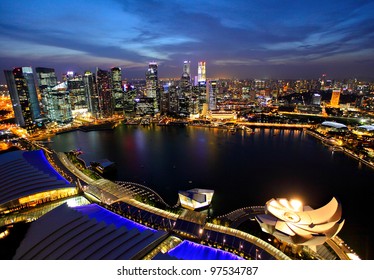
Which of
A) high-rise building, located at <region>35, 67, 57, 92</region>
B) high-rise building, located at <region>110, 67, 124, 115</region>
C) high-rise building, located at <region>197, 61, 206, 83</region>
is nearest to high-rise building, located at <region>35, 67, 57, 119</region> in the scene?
high-rise building, located at <region>35, 67, 57, 92</region>

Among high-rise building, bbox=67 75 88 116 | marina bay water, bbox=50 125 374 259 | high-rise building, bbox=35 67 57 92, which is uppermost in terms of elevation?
high-rise building, bbox=35 67 57 92

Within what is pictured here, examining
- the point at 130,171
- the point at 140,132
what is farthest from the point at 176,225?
the point at 140,132

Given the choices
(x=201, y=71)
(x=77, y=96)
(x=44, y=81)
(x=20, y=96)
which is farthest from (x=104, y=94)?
(x=201, y=71)

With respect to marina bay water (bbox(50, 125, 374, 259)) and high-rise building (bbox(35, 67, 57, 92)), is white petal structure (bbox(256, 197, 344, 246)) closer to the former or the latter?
marina bay water (bbox(50, 125, 374, 259))

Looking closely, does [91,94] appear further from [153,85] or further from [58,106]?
[153,85]

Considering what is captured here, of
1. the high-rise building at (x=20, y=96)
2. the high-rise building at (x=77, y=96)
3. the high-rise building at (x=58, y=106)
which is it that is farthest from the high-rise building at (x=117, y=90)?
the high-rise building at (x=20, y=96)

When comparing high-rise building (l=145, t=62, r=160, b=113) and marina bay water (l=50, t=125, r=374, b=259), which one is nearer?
marina bay water (l=50, t=125, r=374, b=259)
